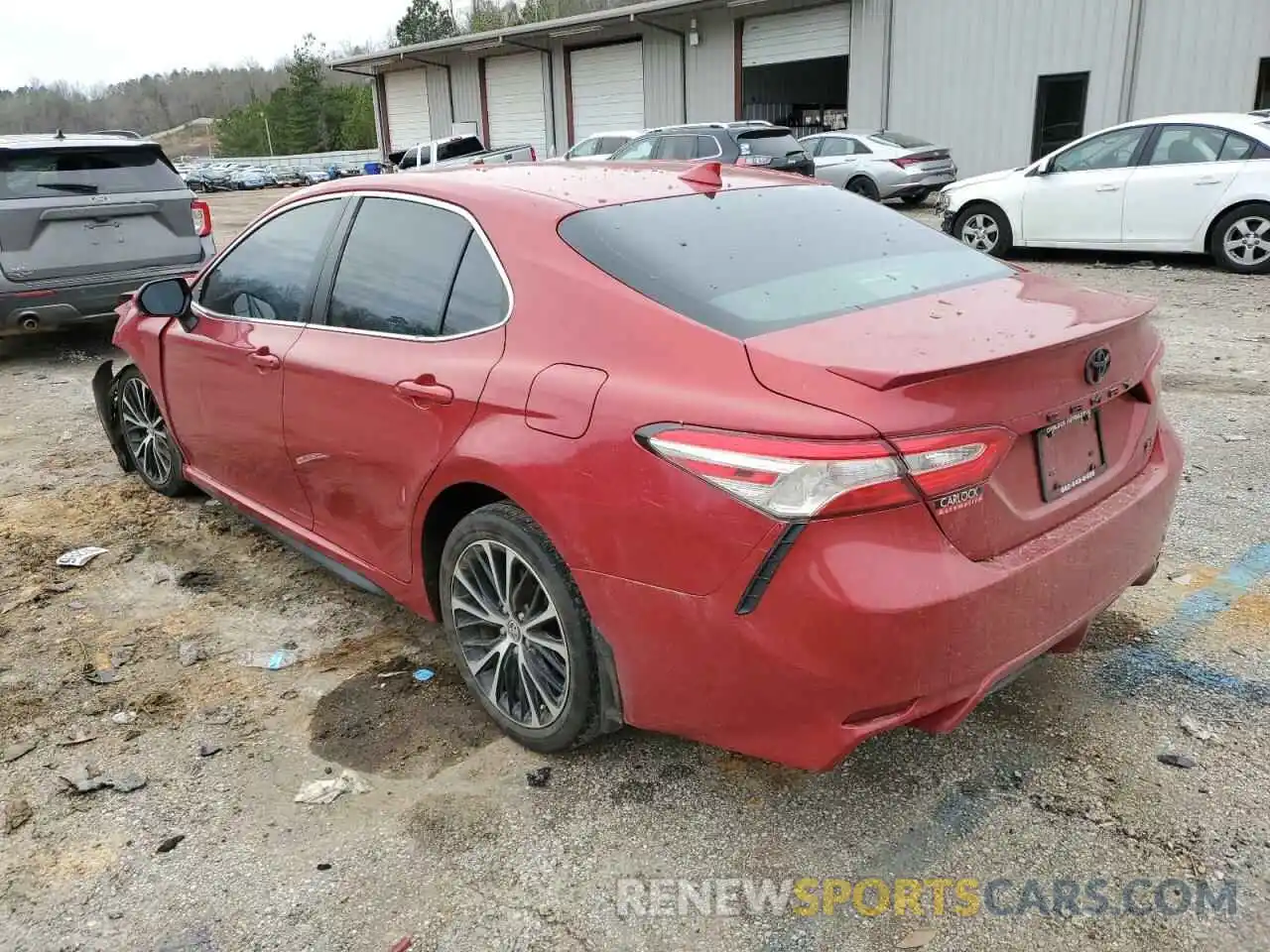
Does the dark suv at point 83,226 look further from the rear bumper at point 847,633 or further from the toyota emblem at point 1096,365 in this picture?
the toyota emblem at point 1096,365

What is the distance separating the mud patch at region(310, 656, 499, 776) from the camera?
298 centimetres

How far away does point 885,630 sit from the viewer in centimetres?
212

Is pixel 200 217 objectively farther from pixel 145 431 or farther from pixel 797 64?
pixel 797 64

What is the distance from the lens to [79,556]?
452cm

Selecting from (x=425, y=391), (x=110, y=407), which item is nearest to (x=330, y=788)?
(x=425, y=391)

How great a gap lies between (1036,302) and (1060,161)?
9.90 m

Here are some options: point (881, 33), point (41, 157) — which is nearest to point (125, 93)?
point (881, 33)

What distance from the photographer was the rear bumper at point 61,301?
24.1 feet

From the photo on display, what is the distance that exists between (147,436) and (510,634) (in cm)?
317

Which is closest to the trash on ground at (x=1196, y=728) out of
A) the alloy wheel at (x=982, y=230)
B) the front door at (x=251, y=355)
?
the front door at (x=251, y=355)

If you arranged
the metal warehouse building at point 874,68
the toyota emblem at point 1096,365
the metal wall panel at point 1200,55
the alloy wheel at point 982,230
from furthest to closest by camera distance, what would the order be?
the metal warehouse building at point 874,68, the metal wall panel at point 1200,55, the alloy wheel at point 982,230, the toyota emblem at point 1096,365

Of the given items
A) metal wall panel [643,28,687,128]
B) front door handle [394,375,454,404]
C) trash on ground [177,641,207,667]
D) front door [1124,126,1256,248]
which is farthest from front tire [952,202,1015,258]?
metal wall panel [643,28,687,128]

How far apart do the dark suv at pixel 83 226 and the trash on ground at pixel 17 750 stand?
529 centimetres

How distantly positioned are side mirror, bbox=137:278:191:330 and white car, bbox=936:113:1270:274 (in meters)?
9.86
